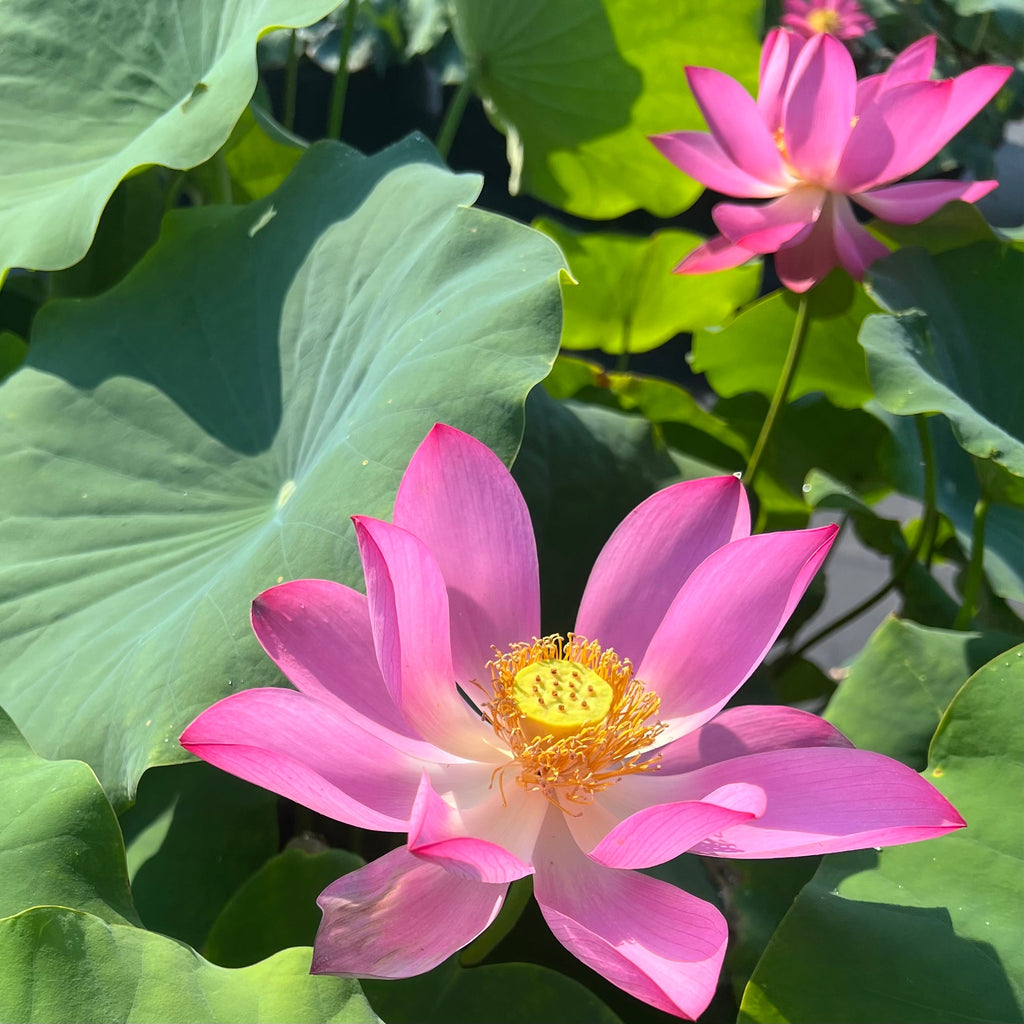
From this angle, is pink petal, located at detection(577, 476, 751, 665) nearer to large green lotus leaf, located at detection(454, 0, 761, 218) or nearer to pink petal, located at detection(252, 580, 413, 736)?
pink petal, located at detection(252, 580, 413, 736)

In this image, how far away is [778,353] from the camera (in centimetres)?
98

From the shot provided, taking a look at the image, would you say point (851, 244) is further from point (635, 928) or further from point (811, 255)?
point (635, 928)

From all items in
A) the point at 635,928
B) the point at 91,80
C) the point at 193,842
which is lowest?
the point at 193,842

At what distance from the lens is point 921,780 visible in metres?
0.37

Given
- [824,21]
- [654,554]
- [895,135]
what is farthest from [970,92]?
[824,21]

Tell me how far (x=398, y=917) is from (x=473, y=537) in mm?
165

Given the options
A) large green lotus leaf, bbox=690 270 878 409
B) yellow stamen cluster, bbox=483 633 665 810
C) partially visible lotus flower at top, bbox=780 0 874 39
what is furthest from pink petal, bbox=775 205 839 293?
partially visible lotus flower at top, bbox=780 0 874 39

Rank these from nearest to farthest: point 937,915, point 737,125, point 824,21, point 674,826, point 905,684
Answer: point 674,826
point 937,915
point 905,684
point 737,125
point 824,21

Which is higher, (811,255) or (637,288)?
(811,255)

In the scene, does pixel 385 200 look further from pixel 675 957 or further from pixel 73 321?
pixel 675 957

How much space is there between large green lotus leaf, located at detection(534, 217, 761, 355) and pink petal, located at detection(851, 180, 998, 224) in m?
0.35

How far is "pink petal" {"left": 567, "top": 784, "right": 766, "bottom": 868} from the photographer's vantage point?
1.09ft

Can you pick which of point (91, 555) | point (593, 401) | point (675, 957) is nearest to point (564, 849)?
point (675, 957)

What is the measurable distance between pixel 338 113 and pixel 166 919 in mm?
744
